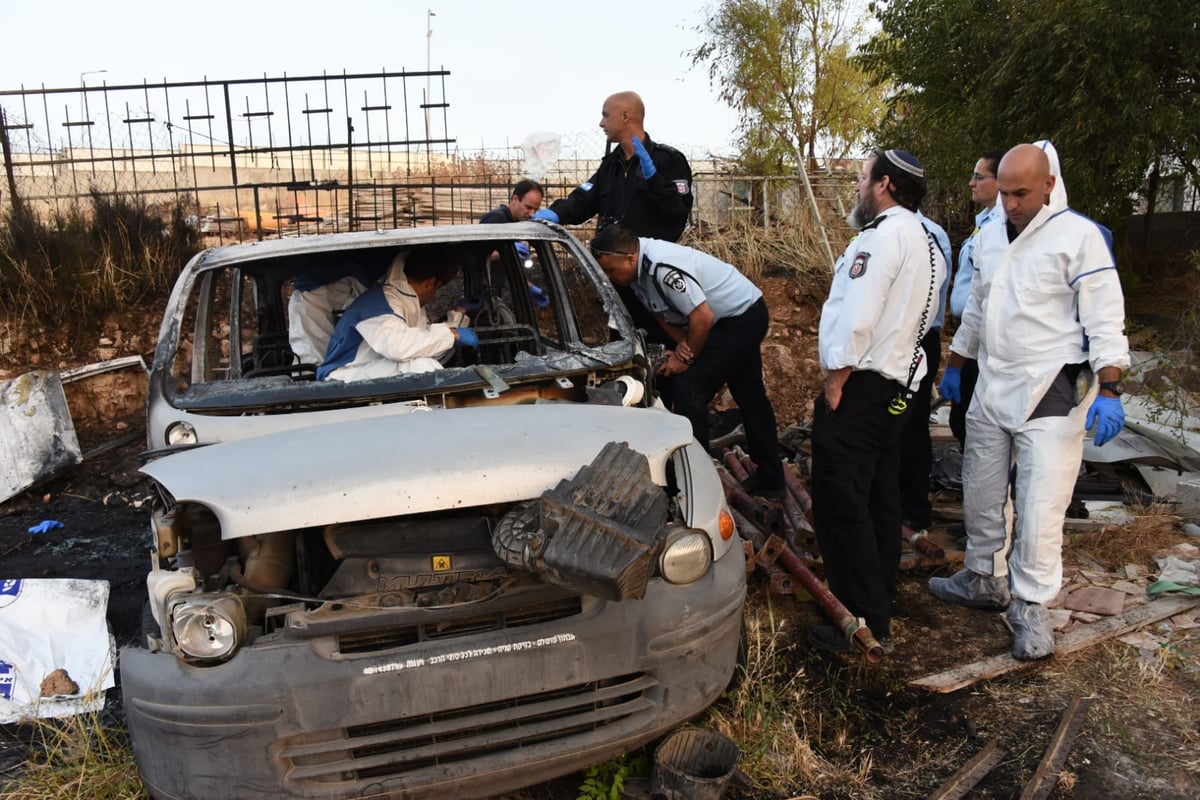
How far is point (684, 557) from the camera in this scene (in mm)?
2494

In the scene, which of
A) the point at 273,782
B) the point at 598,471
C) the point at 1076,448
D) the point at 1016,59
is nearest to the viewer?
the point at 273,782

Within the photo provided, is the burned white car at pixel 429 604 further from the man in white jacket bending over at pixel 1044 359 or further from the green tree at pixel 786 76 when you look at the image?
the green tree at pixel 786 76

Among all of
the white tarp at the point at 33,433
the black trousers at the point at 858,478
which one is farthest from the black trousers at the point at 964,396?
the white tarp at the point at 33,433

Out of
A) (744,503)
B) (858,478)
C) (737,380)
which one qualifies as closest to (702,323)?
(737,380)

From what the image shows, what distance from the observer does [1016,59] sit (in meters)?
7.45

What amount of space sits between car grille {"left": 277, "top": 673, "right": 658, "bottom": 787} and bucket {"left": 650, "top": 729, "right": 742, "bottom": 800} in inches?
8.3

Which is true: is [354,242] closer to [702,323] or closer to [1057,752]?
[702,323]

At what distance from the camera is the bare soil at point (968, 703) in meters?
2.73

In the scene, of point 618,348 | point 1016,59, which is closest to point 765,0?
point 1016,59

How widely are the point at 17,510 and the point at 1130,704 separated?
21.4ft

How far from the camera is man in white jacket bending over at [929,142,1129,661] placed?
3369mm

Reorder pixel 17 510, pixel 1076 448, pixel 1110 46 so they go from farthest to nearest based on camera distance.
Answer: pixel 1110 46 → pixel 17 510 → pixel 1076 448

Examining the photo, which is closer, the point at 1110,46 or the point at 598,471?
the point at 598,471

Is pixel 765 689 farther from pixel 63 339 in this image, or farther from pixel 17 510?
pixel 63 339
